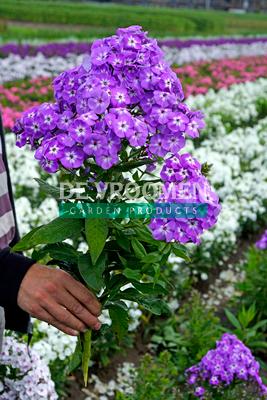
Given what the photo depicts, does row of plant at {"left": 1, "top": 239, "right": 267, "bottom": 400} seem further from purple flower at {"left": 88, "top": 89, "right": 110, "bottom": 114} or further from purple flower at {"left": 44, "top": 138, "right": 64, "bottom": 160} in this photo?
purple flower at {"left": 88, "top": 89, "right": 110, "bottom": 114}

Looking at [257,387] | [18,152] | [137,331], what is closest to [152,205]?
[257,387]

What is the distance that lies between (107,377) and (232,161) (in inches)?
128

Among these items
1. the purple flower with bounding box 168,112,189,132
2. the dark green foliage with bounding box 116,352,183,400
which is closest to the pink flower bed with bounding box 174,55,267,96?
the dark green foliage with bounding box 116,352,183,400

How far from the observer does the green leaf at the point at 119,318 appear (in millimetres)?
1871

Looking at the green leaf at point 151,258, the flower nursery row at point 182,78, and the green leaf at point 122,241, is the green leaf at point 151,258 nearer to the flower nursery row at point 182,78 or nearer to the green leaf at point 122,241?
the green leaf at point 122,241

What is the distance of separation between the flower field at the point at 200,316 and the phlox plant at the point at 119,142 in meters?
0.19

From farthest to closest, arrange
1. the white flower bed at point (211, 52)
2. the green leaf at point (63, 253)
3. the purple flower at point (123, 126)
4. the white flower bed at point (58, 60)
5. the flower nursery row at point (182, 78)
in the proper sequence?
the white flower bed at point (211, 52)
the white flower bed at point (58, 60)
the flower nursery row at point (182, 78)
the green leaf at point (63, 253)
the purple flower at point (123, 126)

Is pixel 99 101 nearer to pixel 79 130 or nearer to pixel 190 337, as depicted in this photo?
pixel 79 130

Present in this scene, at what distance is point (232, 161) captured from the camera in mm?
6562

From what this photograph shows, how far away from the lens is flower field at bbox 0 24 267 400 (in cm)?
305

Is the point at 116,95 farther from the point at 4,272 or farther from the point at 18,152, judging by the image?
the point at 18,152

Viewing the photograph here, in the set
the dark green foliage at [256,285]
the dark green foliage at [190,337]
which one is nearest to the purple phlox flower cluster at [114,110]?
the dark green foliage at [190,337]

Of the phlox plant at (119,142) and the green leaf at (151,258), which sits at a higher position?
the phlox plant at (119,142)

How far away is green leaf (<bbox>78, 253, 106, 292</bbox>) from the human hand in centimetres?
3
